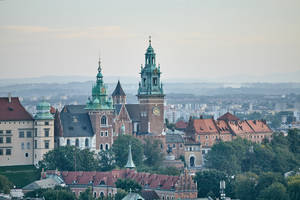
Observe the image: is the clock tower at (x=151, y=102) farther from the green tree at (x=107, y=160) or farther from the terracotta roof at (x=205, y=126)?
the green tree at (x=107, y=160)

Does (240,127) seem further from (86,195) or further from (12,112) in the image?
(86,195)

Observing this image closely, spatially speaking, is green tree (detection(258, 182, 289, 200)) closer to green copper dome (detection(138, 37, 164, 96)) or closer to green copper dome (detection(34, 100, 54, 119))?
green copper dome (detection(34, 100, 54, 119))

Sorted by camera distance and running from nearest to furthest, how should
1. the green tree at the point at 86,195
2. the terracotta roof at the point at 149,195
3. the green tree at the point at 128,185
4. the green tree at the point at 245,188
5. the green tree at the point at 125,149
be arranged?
the green tree at the point at 86,195 < the terracotta roof at the point at 149,195 < the green tree at the point at 128,185 < the green tree at the point at 245,188 < the green tree at the point at 125,149

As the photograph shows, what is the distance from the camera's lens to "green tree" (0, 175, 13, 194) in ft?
377

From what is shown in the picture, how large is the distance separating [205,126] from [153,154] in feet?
78.6

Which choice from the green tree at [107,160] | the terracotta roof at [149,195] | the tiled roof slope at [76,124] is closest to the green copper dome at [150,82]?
the tiled roof slope at [76,124]

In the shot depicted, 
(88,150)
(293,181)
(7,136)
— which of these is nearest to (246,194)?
(293,181)

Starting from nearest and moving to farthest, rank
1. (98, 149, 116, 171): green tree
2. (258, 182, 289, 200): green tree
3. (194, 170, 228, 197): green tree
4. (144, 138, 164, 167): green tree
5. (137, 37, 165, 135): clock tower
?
1. (258, 182, 289, 200): green tree
2. (194, 170, 228, 197): green tree
3. (98, 149, 116, 171): green tree
4. (144, 138, 164, 167): green tree
5. (137, 37, 165, 135): clock tower

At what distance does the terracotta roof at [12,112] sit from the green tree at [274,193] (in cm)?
3299

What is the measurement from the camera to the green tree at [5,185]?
377ft

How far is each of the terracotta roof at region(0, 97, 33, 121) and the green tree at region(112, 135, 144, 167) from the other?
12141 millimetres

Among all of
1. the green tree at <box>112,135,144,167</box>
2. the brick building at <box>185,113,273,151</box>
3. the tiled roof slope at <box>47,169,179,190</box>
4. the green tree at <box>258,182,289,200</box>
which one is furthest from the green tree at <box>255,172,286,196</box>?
the brick building at <box>185,113,273,151</box>

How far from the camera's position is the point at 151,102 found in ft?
508

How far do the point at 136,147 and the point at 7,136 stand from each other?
17.5m
